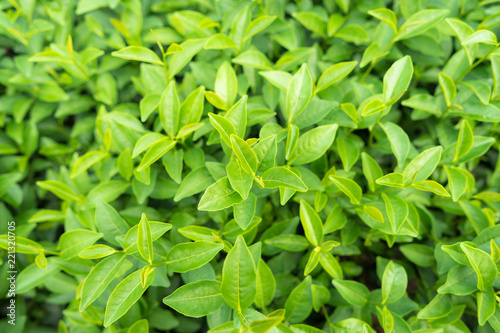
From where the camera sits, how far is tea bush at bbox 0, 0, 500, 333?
89 centimetres

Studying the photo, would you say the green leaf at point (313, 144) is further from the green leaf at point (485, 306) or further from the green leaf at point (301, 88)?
the green leaf at point (485, 306)

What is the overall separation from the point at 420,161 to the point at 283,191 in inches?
14.8

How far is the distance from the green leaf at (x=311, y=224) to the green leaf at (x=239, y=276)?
0.24 m

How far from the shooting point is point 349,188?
3.14 feet

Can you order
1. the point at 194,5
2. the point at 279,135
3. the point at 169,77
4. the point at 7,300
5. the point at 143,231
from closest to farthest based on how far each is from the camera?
1. the point at 143,231
2. the point at 279,135
3. the point at 169,77
4. the point at 7,300
5. the point at 194,5

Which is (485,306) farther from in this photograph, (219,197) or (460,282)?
(219,197)

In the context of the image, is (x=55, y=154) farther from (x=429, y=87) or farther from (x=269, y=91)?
(x=429, y=87)

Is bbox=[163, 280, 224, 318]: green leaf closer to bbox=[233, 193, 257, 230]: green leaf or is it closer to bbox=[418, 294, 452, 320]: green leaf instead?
bbox=[233, 193, 257, 230]: green leaf

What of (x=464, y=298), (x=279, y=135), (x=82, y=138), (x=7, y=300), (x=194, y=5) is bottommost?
(x=7, y=300)

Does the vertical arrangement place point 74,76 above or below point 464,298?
above

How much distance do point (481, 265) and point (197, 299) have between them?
0.74 meters

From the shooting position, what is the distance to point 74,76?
135cm

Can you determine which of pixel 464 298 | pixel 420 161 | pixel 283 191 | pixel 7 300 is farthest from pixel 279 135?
pixel 7 300

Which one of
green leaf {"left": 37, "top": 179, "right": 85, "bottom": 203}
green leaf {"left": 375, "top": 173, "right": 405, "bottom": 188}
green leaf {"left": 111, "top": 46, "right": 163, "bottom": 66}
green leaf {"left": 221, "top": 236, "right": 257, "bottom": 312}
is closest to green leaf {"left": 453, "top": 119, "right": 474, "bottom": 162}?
green leaf {"left": 375, "top": 173, "right": 405, "bottom": 188}
